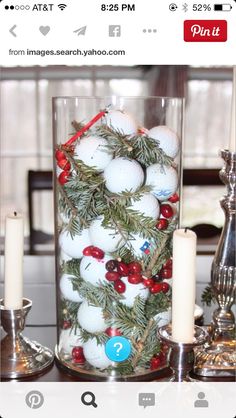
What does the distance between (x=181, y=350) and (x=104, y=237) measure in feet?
0.24

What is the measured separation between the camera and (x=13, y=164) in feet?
8.34

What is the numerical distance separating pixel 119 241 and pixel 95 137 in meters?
0.06

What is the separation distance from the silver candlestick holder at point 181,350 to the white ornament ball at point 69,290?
2.6 inches

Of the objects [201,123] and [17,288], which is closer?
[17,288]

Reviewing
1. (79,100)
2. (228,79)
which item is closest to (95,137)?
(79,100)

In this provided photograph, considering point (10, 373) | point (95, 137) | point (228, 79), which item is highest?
point (228, 79)

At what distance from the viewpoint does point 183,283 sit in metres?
0.30

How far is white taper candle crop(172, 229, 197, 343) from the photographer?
29 cm

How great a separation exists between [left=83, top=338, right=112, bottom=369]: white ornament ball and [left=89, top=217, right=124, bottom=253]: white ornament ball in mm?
58

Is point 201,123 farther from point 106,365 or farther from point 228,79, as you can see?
point 106,365
